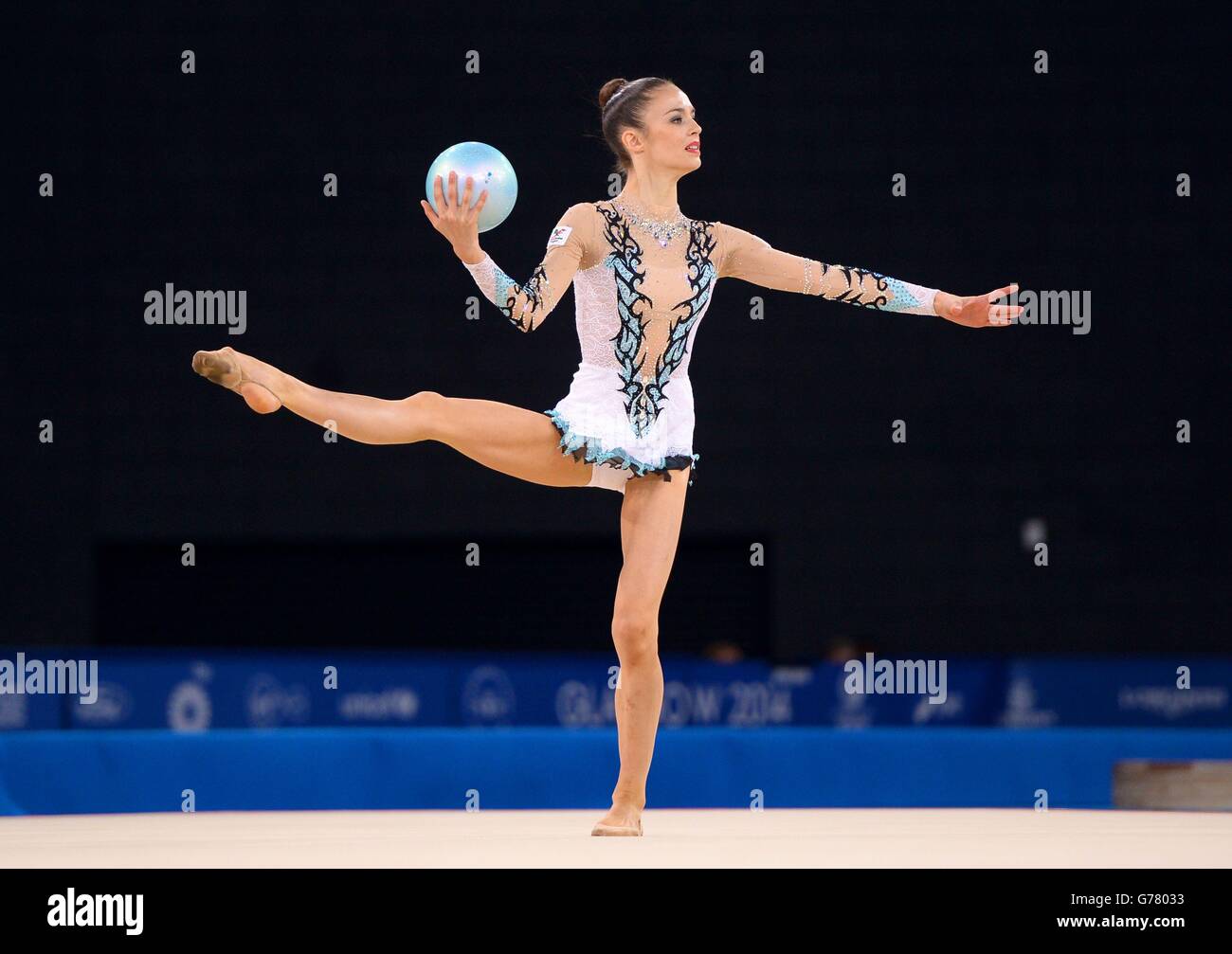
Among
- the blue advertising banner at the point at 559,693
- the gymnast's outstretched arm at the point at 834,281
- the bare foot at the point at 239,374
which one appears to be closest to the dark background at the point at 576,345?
the blue advertising banner at the point at 559,693

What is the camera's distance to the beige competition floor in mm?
3248

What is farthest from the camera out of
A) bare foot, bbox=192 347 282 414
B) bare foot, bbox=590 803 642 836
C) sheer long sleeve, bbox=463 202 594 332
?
bare foot, bbox=590 803 642 836

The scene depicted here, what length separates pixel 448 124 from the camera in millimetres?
10766

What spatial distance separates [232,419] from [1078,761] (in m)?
6.08

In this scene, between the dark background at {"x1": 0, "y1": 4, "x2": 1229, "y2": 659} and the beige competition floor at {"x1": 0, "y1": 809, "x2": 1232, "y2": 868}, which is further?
the dark background at {"x1": 0, "y1": 4, "x2": 1229, "y2": 659}

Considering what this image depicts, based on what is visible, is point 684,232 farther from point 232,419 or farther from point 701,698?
point 232,419

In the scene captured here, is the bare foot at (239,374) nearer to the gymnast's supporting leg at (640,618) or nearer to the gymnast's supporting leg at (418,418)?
the gymnast's supporting leg at (418,418)

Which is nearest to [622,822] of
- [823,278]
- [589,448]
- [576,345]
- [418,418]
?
[589,448]

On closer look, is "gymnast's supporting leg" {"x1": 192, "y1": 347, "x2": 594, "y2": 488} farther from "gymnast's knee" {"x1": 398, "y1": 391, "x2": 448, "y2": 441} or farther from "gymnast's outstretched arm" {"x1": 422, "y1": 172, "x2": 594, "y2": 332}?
"gymnast's outstretched arm" {"x1": 422, "y1": 172, "x2": 594, "y2": 332}

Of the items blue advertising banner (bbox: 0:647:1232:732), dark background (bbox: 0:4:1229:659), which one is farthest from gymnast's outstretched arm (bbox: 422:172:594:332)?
dark background (bbox: 0:4:1229:659)

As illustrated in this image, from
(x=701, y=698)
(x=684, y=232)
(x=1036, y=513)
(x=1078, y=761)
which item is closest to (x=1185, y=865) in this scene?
(x=684, y=232)

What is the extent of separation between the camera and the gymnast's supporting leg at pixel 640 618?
14.2 feet

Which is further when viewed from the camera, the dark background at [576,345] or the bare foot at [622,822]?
the dark background at [576,345]

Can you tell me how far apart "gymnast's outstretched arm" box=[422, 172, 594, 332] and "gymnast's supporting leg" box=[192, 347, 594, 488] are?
24 cm
